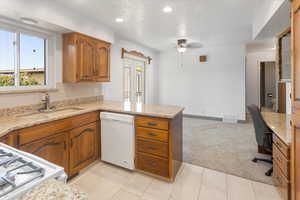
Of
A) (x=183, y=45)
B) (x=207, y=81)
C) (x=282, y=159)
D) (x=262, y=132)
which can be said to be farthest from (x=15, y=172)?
(x=207, y=81)

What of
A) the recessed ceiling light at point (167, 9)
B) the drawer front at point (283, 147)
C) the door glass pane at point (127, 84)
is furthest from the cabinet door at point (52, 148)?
the door glass pane at point (127, 84)

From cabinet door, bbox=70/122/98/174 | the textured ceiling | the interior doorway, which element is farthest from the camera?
the interior doorway

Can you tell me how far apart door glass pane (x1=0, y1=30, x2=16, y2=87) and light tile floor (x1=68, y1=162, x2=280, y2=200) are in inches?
64.4

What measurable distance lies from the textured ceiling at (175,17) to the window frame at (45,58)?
591mm

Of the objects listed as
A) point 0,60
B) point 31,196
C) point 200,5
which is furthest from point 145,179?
point 200,5

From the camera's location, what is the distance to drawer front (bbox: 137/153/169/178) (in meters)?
2.16

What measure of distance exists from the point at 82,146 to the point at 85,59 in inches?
57.7

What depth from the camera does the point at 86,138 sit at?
242 centimetres

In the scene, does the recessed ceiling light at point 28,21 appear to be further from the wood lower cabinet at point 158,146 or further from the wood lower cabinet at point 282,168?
the wood lower cabinet at point 282,168

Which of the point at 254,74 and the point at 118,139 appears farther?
the point at 254,74

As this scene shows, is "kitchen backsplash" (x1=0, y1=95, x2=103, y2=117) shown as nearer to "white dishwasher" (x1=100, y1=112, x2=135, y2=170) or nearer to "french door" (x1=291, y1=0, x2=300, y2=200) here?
"white dishwasher" (x1=100, y1=112, x2=135, y2=170)

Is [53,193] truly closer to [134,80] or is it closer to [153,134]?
[153,134]

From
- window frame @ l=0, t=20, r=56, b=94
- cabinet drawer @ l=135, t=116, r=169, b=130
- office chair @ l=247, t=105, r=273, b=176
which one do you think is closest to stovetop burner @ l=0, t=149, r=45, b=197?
cabinet drawer @ l=135, t=116, r=169, b=130

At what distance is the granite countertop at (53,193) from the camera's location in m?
0.58
